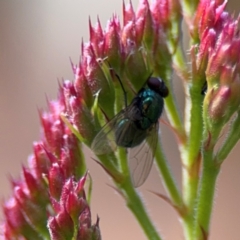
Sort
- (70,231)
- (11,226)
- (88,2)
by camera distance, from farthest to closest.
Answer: (88,2), (11,226), (70,231)

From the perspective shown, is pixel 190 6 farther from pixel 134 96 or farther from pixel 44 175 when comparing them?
pixel 44 175

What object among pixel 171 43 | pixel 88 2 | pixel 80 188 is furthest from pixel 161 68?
pixel 88 2

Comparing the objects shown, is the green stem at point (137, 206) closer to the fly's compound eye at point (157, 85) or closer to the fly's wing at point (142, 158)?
the fly's wing at point (142, 158)

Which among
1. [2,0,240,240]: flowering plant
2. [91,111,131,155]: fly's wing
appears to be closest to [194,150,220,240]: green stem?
[2,0,240,240]: flowering plant

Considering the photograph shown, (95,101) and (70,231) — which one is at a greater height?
(95,101)

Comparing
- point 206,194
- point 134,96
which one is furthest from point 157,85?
point 206,194

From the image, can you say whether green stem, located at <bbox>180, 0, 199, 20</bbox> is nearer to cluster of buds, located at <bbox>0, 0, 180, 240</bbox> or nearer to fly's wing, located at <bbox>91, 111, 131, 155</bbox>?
cluster of buds, located at <bbox>0, 0, 180, 240</bbox>

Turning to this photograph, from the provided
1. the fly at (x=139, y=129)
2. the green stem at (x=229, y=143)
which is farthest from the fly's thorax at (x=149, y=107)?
the green stem at (x=229, y=143)

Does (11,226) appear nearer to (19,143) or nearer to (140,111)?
(140,111)

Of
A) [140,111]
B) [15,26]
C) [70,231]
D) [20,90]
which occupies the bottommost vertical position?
[70,231]
